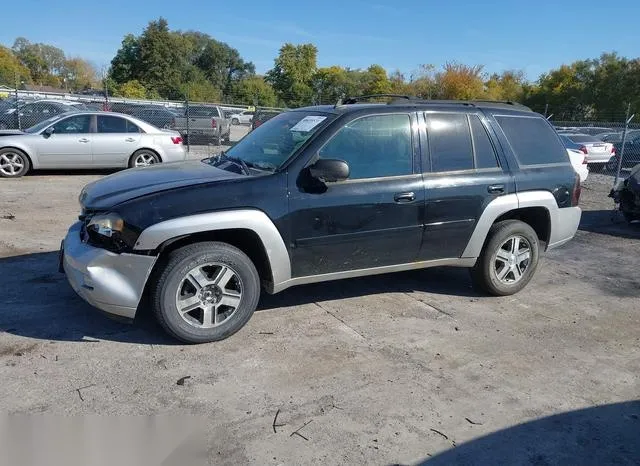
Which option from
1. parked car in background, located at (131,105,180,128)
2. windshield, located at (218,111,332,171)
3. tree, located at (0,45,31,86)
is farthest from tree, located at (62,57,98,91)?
windshield, located at (218,111,332,171)

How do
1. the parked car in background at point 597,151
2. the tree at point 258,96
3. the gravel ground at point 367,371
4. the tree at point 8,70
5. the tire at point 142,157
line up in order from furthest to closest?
the tree at point 8,70
the tree at point 258,96
the parked car in background at point 597,151
the tire at point 142,157
the gravel ground at point 367,371

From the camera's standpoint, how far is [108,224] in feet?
13.4

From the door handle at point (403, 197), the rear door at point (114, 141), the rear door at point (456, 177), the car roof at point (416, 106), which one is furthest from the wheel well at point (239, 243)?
the rear door at point (114, 141)

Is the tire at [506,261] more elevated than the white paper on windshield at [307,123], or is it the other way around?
the white paper on windshield at [307,123]

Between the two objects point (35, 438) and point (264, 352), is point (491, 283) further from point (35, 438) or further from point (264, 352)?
point (35, 438)

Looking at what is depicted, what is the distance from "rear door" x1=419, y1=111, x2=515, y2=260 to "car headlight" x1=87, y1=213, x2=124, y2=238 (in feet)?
8.28

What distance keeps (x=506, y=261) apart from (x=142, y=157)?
9.94 meters

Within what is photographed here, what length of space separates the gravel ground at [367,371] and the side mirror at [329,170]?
127cm

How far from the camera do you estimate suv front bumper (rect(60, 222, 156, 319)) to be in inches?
159

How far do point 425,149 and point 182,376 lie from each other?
2784 mm

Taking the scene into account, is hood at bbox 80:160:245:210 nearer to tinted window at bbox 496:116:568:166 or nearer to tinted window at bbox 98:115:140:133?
tinted window at bbox 496:116:568:166

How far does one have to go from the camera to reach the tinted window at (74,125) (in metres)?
12.6

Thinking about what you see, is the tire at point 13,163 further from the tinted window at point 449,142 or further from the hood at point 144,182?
the tinted window at point 449,142

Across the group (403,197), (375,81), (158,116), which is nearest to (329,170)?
(403,197)
